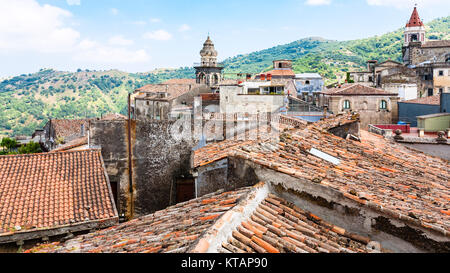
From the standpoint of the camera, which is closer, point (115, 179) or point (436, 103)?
point (115, 179)

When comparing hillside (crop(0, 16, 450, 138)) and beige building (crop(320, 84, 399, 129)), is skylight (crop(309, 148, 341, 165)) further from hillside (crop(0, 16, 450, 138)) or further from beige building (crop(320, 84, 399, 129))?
hillside (crop(0, 16, 450, 138))

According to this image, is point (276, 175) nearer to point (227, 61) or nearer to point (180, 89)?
point (180, 89)

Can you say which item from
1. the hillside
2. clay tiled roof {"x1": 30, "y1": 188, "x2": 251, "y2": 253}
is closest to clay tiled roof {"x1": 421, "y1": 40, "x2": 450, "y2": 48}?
the hillside

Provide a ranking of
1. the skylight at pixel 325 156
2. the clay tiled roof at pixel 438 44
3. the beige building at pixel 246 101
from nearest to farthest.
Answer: the skylight at pixel 325 156
the beige building at pixel 246 101
the clay tiled roof at pixel 438 44

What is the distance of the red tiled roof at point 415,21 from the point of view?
2808 inches

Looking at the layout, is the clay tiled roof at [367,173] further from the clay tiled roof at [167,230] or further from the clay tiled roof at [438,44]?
the clay tiled roof at [438,44]

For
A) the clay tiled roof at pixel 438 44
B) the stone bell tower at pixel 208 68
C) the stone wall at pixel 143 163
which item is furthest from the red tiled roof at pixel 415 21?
the stone wall at pixel 143 163

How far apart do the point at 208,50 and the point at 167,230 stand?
65.4 m

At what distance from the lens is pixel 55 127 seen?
4444 cm

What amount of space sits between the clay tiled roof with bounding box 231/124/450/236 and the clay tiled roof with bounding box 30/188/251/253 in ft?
3.27

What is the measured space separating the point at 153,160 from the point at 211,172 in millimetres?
5349

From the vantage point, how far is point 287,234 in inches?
182

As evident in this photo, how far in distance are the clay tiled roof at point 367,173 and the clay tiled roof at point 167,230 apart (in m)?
1.00
